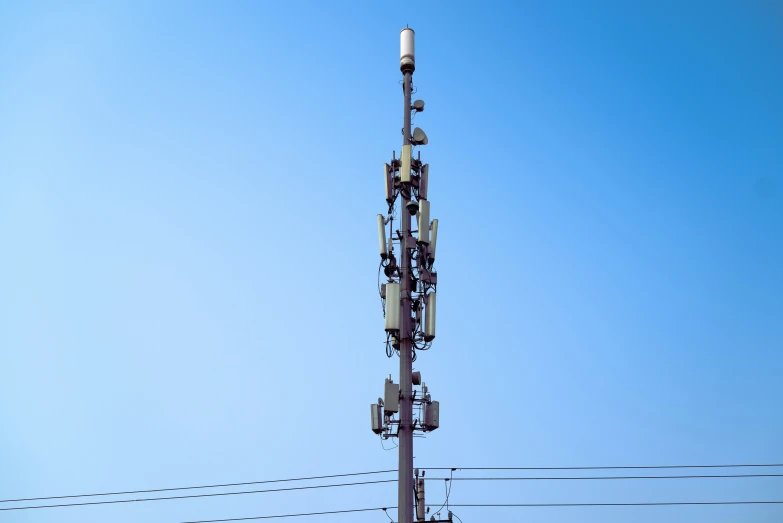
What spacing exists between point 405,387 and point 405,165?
6.84 m

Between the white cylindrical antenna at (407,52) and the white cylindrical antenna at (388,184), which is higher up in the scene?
the white cylindrical antenna at (407,52)

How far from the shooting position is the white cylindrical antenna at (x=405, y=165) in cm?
2239

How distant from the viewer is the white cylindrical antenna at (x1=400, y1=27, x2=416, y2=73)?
23812 mm

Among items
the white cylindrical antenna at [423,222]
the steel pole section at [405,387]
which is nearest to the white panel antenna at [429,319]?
the steel pole section at [405,387]

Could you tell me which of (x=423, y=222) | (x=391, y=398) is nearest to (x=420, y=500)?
(x=391, y=398)

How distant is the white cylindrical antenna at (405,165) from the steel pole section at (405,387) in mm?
376

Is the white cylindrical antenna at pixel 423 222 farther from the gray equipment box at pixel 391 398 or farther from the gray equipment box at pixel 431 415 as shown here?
the gray equipment box at pixel 431 415

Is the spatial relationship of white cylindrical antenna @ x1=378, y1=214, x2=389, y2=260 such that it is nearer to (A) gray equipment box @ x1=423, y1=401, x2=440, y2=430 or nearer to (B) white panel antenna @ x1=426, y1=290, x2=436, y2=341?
(B) white panel antenna @ x1=426, y1=290, x2=436, y2=341

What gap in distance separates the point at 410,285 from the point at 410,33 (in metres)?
8.82

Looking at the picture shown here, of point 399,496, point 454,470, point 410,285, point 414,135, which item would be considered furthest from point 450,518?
point 414,135

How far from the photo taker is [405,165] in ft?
73.8

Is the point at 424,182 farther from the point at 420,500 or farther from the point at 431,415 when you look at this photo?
the point at 420,500

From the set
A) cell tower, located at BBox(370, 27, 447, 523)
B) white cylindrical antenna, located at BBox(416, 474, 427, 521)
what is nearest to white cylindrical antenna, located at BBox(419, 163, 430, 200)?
cell tower, located at BBox(370, 27, 447, 523)

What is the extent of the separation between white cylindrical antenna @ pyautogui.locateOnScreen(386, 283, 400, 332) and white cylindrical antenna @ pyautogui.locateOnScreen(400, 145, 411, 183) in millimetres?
3450
